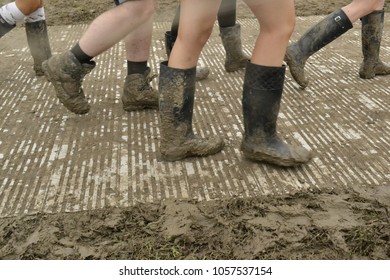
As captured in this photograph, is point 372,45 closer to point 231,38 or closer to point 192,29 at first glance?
point 231,38

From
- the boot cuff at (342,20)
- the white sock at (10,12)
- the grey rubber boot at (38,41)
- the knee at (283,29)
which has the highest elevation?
the knee at (283,29)

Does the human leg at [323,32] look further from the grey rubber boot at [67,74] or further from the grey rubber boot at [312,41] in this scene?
the grey rubber boot at [67,74]

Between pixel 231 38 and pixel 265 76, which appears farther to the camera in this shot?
pixel 231 38

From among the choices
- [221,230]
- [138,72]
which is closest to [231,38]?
[138,72]

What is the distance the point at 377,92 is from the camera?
8.66 ft

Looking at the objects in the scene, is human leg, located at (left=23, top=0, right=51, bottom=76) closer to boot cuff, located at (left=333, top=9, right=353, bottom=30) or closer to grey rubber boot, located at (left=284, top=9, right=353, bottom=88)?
grey rubber boot, located at (left=284, top=9, right=353, bottom=88)

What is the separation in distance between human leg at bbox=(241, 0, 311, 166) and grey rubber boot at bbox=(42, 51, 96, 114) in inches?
32.1

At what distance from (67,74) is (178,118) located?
634mm

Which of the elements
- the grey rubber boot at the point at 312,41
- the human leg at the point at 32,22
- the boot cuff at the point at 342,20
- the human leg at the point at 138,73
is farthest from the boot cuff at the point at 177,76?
the human leg at the point at 32,22

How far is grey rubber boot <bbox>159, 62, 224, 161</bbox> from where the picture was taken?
183cm

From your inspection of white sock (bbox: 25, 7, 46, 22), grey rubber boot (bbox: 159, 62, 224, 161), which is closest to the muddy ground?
grey rubber boot (bbox: 159, 62, 224, 161)

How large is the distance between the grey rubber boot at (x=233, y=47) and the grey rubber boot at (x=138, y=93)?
2.55ft

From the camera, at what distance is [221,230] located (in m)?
1.55

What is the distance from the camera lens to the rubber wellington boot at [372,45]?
110 inches
